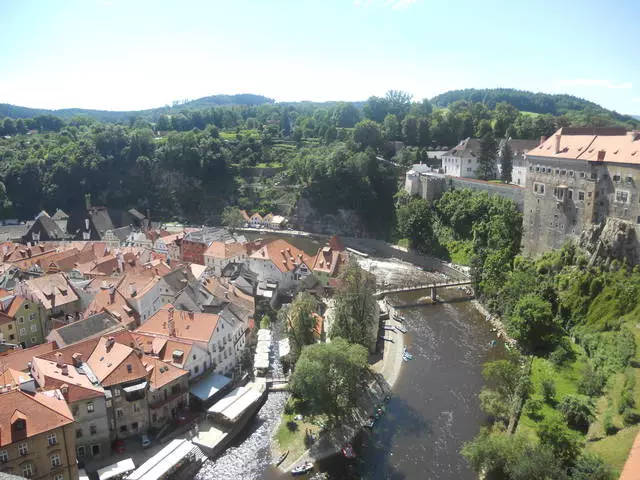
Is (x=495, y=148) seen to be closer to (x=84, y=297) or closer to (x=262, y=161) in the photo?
(x=262, y=161)

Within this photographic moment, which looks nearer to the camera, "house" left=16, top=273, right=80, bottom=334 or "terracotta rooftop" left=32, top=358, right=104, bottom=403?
"terracotta rooftop" left=32, top=358, right=104, bottom=403

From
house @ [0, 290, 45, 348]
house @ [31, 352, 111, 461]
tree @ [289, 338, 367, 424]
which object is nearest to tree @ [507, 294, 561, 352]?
tree @ [289, 338, 367, 424]

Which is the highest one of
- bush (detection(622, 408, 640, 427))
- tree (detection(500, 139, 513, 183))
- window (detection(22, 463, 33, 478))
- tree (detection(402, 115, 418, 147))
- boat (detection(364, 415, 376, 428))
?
tree (detection(402, 115, 418, 147))

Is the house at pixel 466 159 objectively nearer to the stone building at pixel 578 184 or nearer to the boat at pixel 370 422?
the stone building at pixel 578 184

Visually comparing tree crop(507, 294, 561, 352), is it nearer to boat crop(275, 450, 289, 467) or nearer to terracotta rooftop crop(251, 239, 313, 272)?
boat crop(275, 450, 289, 467)

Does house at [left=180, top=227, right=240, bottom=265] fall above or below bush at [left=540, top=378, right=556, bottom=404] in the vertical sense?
above

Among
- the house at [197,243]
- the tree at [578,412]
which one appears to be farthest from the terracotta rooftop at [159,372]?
the house at [197,243]

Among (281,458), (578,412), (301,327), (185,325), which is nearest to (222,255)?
(185,325)
